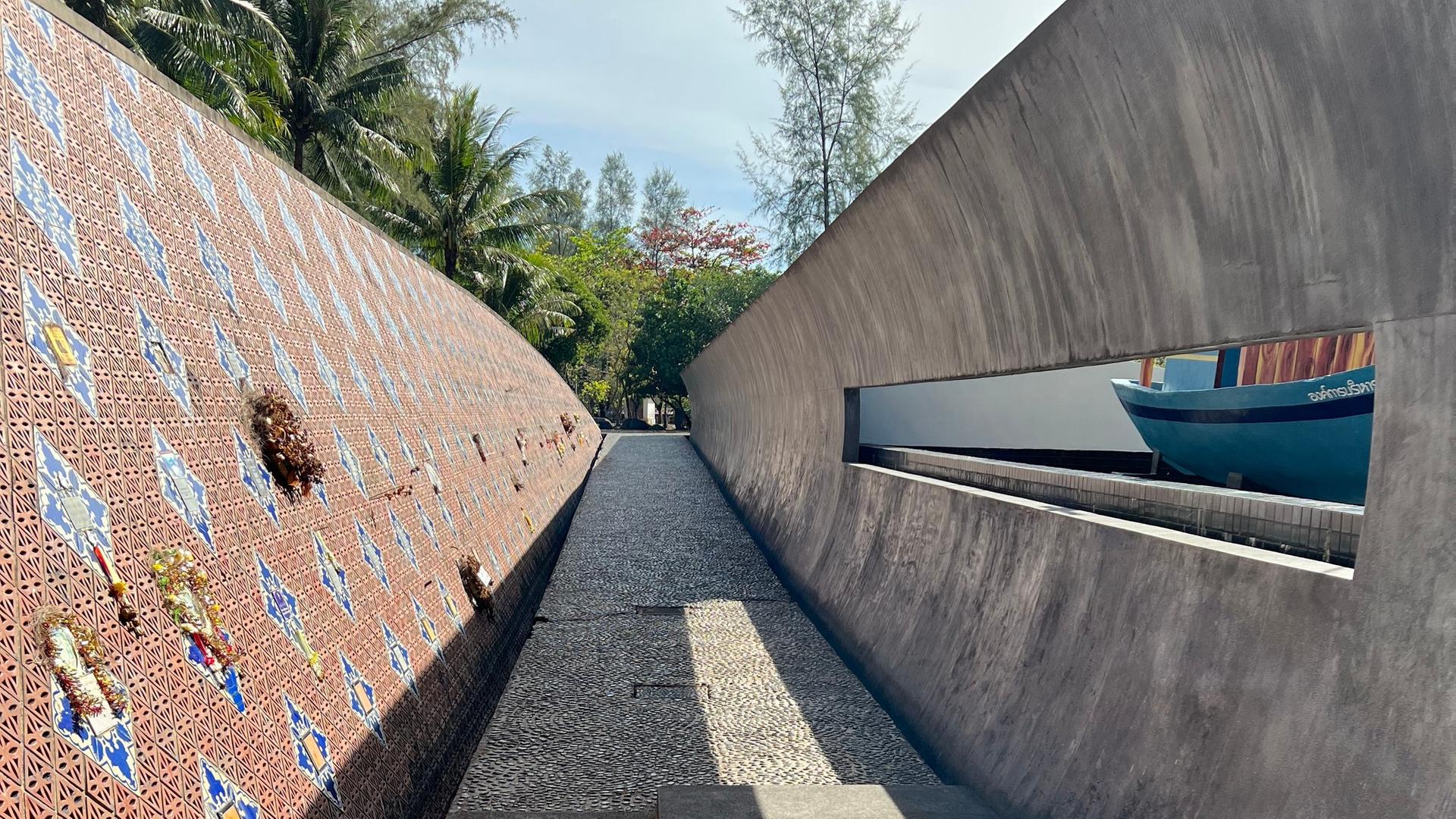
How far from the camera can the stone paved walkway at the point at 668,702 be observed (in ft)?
15.5

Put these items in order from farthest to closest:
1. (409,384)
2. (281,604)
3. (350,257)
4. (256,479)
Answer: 1. (409,384)
2. (350,257)
3. (256,479)
4. (281,604)

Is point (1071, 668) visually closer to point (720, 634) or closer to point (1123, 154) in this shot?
point (1123, 154)

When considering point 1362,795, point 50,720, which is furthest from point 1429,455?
point 50,720

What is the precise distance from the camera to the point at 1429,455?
2377mm

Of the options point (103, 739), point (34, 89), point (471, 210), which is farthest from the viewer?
point (471, 210)

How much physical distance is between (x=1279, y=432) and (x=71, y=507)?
9.35 meters

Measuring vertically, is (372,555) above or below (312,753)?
above

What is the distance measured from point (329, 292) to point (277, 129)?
23.0 meters

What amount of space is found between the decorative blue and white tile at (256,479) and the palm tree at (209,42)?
62.6 feet

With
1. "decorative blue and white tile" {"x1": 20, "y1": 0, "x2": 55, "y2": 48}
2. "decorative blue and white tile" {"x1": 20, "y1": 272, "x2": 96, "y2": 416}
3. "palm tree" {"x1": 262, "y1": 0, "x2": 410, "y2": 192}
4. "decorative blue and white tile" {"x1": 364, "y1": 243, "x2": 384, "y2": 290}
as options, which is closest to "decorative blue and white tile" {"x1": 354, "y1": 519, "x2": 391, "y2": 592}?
"decorative blue and white tile" {"x1": 20, "y1": 272, "x2": 96, "y2": 416}

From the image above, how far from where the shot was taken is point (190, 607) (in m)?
2.90

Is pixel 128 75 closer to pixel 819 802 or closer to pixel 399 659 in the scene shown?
pixel 399 659

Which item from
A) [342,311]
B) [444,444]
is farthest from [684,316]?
[342,311]

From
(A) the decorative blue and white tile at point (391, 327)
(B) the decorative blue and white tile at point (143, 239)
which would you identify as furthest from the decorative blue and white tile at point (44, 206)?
(A) the decorative blue and white tile at point (391, 327)
